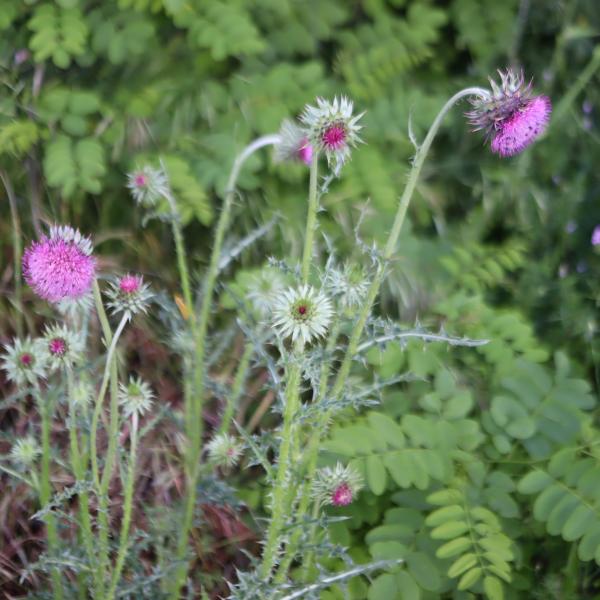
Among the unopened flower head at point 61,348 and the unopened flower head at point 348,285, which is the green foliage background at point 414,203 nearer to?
the unopened flower head at point 348,285

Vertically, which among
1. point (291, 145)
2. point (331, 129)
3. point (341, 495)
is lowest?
point (341, 495)

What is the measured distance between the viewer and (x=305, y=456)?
152 centimetres

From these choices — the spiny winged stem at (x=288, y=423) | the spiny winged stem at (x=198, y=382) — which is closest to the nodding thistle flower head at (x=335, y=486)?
the spiny winged stem at (x=288, y=423)

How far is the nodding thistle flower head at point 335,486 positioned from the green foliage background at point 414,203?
0.27 feet

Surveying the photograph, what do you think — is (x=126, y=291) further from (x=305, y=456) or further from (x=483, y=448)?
(x=483, y=448)

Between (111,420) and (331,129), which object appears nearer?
(331,129)

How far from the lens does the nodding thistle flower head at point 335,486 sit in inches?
62.7

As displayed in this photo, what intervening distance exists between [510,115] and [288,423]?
0.61 m

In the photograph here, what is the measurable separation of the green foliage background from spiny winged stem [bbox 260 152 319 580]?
0.98ft

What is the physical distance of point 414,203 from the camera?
9.97 feet

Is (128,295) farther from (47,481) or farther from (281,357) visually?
(47,481)

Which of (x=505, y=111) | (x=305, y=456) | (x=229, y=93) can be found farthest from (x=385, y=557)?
(x=229, y=93)

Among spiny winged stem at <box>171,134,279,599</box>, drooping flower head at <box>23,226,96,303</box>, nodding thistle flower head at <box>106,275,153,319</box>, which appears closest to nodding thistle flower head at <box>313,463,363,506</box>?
spiny winged stem at <box>171,134,279,599</box>

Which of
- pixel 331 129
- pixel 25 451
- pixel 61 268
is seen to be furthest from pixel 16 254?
pixel 331 129
